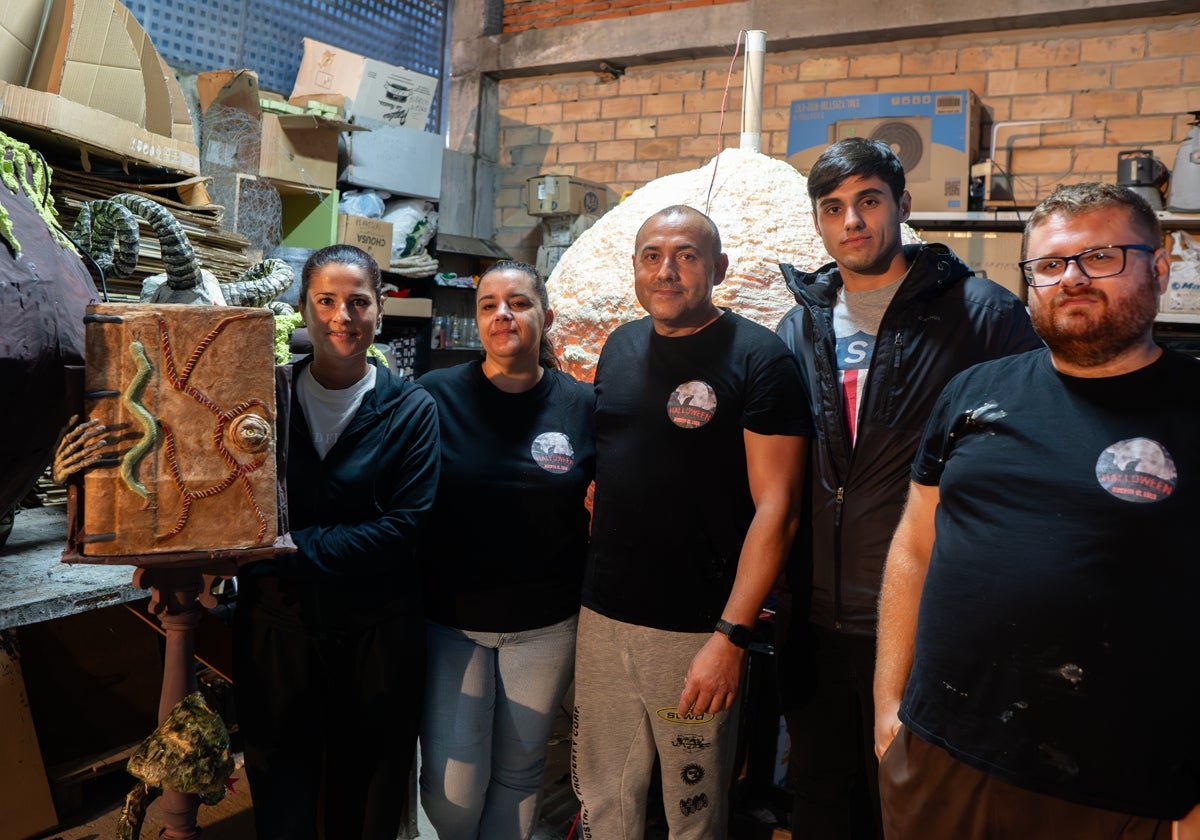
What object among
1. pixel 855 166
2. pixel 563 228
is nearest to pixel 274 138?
pixel 563 228

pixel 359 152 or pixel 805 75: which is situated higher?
pixel 805 75

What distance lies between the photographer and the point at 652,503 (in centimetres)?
192

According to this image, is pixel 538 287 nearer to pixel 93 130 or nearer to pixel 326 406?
pixel 326 406

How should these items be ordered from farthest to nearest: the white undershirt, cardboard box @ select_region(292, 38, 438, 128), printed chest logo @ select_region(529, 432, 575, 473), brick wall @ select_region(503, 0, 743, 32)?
1. brick wall @ select_region(503, 0, 743, 32)
2. cardboard box @ select_region(292, 38, 438, 128)
3. printed chest logo @ select_region(529, 432, 575, 473)
4. the white undershirt

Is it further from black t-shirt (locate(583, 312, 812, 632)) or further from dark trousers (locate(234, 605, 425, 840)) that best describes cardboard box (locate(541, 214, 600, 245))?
dark trousers (locate(234, 605, 425, 840))

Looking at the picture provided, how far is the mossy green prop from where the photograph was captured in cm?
160

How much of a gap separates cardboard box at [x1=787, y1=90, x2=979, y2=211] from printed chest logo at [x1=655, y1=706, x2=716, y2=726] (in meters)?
4.39

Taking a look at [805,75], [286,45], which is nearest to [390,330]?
[286,45]

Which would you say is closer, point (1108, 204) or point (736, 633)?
point (1108, 204)

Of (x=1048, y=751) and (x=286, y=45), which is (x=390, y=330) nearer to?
(x=286, y=45)

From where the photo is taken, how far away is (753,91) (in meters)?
3.04

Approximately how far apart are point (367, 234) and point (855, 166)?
15.3 feet

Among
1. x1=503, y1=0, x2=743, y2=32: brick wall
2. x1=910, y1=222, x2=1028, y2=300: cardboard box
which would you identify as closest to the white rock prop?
x1=910, y1=222, x2=1028, y2=300: cardboard box

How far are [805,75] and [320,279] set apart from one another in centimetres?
543
